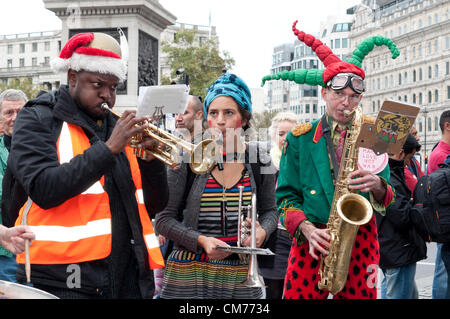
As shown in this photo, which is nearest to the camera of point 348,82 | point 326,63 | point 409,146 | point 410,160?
point 348,82

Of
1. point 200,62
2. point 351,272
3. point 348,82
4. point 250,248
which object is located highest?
point 200,62

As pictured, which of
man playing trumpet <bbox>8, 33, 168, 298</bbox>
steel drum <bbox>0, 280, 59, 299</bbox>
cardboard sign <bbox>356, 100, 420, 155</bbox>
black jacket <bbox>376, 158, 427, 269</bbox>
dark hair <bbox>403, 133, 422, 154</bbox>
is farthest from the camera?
dark hair <bbox>403, 133, 422, 154</bbox>

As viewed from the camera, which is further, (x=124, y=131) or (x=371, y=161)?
(x=371, y=161)

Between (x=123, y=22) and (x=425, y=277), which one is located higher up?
(x=123, y=22)

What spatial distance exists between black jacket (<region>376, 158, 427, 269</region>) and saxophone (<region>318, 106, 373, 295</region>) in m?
2.26

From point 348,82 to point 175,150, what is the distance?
1.48 metres

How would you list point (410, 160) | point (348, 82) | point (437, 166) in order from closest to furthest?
point (348, 82)
point (437, 166)
point (410, 160)

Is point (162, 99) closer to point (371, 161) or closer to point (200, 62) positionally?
point (371, 161)

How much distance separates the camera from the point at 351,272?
4145mm

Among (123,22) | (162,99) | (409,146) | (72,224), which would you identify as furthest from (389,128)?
(123,22)

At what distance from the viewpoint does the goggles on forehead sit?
14.4 feet

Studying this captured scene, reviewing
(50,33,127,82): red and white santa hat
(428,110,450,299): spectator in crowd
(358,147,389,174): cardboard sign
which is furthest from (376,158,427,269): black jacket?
(50,33,127,82): red and white santa hat

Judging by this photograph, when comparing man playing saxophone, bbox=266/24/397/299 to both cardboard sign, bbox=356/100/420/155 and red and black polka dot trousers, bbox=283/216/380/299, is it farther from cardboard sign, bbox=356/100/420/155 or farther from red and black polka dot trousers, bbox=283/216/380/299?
cardboard sign, bbox=356/100/420/155
